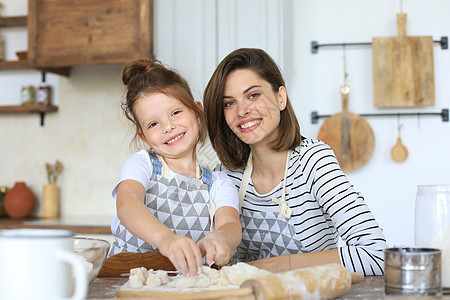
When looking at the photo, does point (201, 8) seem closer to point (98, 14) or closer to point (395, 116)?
point (98, 14)

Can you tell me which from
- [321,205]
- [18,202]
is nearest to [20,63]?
[18,202]

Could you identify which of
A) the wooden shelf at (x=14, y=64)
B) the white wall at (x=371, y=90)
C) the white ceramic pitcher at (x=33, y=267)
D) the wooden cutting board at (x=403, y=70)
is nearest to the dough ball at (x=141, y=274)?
the white ceramic pitcher at (x=33, y=267)

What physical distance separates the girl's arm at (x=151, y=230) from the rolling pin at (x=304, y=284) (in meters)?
0.16

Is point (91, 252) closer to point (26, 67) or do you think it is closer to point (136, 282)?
point (136, 282)

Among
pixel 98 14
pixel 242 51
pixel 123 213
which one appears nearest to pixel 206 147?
pixel 98 14

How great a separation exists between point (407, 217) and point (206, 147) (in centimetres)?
113

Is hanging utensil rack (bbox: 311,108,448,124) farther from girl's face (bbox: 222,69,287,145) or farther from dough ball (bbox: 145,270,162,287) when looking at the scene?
dough ball (bbox: 145,270,162,287)

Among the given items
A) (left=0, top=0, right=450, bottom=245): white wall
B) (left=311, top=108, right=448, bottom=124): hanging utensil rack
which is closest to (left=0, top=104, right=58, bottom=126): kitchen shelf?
(left=0, top=0, right=450, bottom=245): white wall

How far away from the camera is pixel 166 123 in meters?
1.22

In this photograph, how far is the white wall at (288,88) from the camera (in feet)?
8.55

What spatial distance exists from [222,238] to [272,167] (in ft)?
1.82

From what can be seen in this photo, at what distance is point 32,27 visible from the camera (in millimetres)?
2752

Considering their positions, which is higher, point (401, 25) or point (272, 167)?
point (401, 25)

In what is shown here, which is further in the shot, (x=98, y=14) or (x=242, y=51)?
(x=98, y=14)
